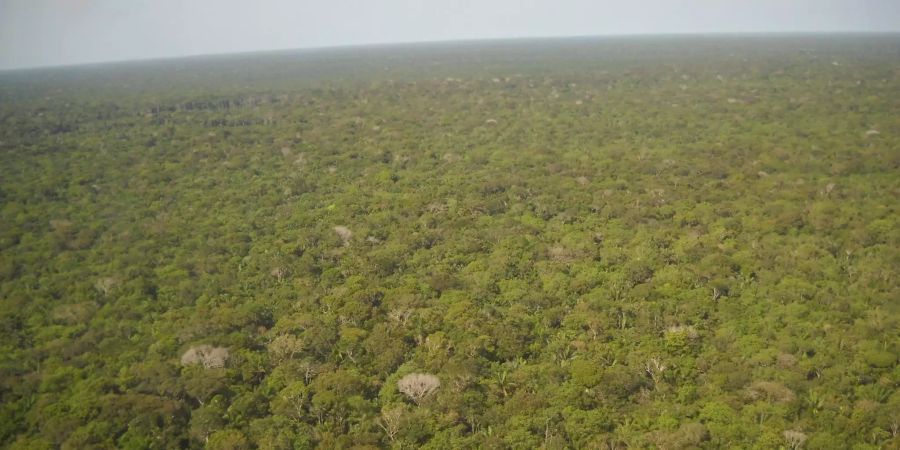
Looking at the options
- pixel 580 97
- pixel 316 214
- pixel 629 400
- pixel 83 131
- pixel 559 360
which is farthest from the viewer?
pixel 580 97

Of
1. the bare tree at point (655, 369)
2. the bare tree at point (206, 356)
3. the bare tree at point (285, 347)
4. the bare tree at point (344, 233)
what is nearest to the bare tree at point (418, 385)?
the bare tree at point (285, 347)

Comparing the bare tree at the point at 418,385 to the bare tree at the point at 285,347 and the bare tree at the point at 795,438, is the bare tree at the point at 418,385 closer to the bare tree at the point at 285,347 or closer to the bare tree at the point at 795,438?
the bare tree at the point at 285,347

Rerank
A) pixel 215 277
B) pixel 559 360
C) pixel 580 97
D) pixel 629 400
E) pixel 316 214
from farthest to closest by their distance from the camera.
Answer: pixel 580 97
pixel 316 214
pixel 215 277
pixel 559 360
pixel 629 400

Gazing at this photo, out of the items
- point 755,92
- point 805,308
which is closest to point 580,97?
point 755,92

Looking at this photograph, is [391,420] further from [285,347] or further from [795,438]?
[795,438]

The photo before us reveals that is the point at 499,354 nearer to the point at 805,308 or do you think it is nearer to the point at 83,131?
the point at 805,308

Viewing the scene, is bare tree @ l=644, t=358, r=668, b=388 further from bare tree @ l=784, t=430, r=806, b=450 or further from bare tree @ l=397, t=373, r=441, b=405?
bare tree @ l=397, t=373, r=441, b=405

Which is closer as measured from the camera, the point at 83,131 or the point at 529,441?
the point at 529,441
